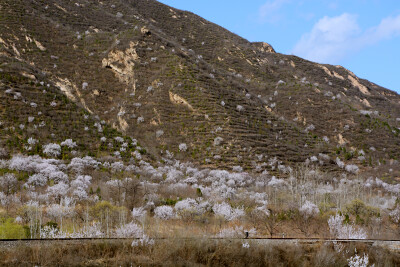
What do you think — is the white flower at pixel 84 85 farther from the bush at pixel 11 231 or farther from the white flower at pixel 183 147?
the bush at pixel 11 231

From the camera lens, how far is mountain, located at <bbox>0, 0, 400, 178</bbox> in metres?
35.6

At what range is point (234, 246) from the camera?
13969 millimetres

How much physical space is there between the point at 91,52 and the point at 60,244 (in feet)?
150

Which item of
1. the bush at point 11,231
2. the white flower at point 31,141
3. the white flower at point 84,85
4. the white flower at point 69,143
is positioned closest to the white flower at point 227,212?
the bush at point 11,231

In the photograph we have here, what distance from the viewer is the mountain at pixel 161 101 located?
35.6 m

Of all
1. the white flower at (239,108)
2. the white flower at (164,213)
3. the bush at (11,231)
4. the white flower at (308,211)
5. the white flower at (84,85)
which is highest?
the white flower at (84,85)

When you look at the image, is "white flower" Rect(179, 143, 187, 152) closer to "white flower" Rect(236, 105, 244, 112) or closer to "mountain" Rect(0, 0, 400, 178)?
"mountain" Rect(0, 0, 400, 178)

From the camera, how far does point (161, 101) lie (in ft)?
146

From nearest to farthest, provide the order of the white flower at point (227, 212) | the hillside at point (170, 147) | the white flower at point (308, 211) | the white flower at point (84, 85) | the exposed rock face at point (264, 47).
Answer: the hillside at point (170, 147) < the white flower at point (227, 212) < the white flower at point (308, 211) < the white flower at point (84, 85) < the exposed rock face at point (264, 47)

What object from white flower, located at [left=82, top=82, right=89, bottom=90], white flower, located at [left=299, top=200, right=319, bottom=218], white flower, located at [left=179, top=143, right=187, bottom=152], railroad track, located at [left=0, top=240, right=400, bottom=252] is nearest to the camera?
railroad track, located at [left=0, top=240, right=400, bottom=252]

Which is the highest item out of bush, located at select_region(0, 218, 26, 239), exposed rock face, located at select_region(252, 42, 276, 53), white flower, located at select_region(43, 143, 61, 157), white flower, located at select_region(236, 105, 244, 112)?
exposed rock face, located at select_region(252, 42, 276, 53)

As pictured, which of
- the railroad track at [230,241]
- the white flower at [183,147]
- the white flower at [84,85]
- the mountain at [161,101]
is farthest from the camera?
the white flower at [84,85]

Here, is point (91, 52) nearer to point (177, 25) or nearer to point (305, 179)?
point (177, 25)

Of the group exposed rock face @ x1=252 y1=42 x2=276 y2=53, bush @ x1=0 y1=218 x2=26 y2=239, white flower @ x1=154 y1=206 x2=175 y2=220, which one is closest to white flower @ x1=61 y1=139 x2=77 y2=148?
white flower @ x1=154 y1=206 x2=175 y2=220
